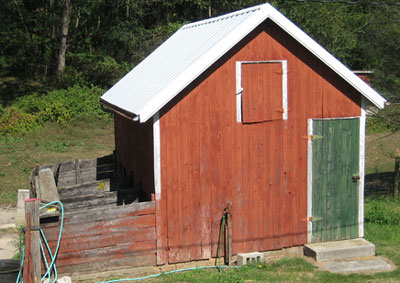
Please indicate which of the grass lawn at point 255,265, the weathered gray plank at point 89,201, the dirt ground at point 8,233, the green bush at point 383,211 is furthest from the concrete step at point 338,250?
the dirt ground at point 8,233

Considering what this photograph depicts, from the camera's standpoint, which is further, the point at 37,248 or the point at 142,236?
the point at 142,236

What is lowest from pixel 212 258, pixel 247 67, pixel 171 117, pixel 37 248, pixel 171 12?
pixel 212 258

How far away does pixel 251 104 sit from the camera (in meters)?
9.73

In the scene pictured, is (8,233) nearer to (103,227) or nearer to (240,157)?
(103,227)

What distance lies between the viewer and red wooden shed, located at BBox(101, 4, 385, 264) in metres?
9.34

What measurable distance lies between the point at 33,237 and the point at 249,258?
152 inches

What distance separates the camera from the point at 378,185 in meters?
16.6

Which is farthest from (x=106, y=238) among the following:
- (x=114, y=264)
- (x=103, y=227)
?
(x=114, y=264)

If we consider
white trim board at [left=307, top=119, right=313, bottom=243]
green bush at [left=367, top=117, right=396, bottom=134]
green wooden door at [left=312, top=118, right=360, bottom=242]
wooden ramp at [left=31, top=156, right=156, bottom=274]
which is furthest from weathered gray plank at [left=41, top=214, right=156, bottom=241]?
green bush at [left=367, top=117, right=396, bottom=134]

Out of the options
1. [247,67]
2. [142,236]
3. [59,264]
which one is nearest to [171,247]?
[142,236]

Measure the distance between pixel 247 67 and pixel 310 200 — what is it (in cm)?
287

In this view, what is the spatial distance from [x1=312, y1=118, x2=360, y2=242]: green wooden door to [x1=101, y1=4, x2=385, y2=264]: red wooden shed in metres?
0.02

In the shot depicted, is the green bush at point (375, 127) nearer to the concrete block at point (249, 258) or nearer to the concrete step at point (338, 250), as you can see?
the concrete step at point (338, 250)

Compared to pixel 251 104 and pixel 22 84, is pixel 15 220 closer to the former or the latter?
pixel 251 104
